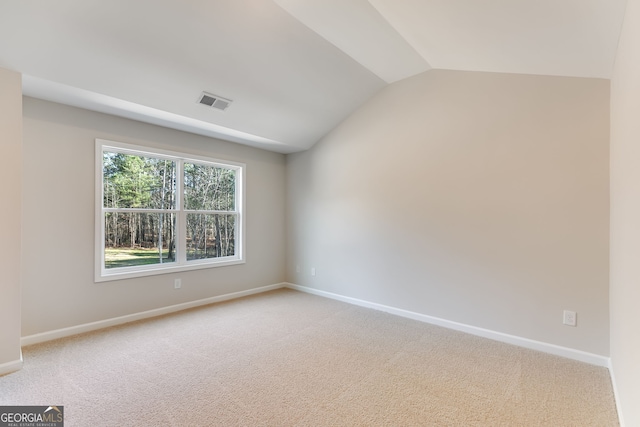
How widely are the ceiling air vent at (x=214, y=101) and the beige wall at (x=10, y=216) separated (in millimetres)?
1401

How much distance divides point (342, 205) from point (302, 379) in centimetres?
252

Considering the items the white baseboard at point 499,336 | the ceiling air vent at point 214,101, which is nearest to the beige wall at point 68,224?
the ceiling air vent at point 214,101

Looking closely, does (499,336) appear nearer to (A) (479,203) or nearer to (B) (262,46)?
(A) (479,203)

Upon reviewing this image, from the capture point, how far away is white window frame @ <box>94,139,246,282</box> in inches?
128

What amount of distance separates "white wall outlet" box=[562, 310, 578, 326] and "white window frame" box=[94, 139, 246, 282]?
12.7 ft

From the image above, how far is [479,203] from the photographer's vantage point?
10.2 ft

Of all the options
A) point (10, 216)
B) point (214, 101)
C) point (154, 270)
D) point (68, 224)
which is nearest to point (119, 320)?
point (154, 270)

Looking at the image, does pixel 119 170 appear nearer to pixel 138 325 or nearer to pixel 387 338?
pixel 138 325

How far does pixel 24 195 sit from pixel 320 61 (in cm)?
308

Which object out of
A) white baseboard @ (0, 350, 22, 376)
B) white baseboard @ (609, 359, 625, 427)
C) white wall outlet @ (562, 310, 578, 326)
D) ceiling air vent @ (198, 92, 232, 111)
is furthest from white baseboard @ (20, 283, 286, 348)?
white baseboard @ (609, 359, 625, 427)

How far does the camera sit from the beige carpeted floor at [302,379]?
72.9 inches

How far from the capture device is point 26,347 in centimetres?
274

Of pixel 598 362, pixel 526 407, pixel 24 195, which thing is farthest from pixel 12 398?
pixel 598 362

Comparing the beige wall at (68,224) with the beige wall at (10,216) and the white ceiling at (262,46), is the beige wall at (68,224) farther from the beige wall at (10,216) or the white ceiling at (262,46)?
the white ceiling at (262,46)
